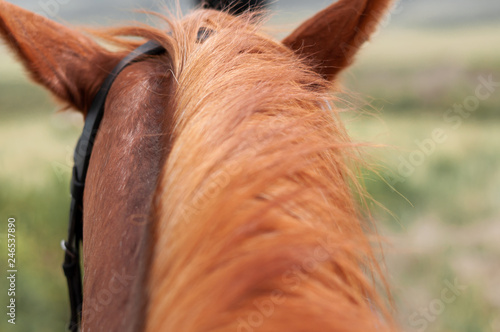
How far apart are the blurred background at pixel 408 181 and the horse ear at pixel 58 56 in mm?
92

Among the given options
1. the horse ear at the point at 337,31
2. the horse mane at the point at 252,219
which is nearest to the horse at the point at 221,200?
the horse mane at the point at 252,219

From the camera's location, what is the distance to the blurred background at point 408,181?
2.50 m

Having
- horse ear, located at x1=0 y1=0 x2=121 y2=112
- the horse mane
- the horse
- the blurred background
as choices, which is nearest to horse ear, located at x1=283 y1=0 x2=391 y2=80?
the blurred background

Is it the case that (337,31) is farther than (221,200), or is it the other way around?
(337,31)

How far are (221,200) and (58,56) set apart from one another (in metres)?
0.92

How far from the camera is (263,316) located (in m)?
0.46

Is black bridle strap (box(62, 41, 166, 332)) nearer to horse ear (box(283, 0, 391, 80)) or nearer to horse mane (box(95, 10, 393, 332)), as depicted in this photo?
horse mane (box(95, 10, 393, 332))

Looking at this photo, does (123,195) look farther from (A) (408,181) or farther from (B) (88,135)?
(A) (408,181)

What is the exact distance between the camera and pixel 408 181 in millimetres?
4793

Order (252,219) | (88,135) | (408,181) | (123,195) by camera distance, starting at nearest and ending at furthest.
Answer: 1. (252,219)
2. (123,195)
3. (88,135)
4. (408,181)

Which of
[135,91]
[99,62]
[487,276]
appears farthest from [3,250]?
[487,276]

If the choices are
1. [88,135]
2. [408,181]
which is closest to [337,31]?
[88,135]

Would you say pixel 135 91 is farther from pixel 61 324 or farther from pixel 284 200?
pixel 61 324

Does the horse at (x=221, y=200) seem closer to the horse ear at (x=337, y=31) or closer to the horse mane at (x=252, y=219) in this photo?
the horse mane at (x=252, y=219)
